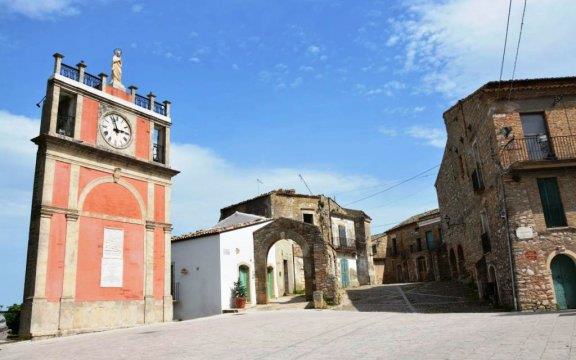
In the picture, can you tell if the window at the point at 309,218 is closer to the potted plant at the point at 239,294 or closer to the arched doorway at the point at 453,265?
the arched doorway at the point at 453,265

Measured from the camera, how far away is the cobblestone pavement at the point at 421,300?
56.6 feet

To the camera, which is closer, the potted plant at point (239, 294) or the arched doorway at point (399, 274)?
the potted plant at point (239, 294)

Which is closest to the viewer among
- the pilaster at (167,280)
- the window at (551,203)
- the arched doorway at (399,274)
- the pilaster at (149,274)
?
the window at (551,203)

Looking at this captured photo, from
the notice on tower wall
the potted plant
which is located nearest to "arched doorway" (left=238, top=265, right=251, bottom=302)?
the potted plant

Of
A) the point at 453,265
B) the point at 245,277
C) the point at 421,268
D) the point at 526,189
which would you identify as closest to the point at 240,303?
the point at 245,277

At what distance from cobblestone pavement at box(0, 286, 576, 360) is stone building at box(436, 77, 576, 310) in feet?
12.5

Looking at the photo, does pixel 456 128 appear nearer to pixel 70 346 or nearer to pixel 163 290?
pixel 163 290

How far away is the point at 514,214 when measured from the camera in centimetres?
1595

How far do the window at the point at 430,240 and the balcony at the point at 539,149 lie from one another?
26.7m

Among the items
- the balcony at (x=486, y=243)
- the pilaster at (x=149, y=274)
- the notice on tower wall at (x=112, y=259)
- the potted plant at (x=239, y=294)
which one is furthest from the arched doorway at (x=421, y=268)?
the notice on tower wall at (x=112, y=259)

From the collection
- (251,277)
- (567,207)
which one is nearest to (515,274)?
(567,207)

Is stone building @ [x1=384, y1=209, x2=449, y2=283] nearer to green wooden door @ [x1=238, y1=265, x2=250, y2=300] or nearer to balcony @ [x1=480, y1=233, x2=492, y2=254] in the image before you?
balcony @ [x1=480, y1=233, x2=492, y2=254]

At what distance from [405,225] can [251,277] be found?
91.8ft

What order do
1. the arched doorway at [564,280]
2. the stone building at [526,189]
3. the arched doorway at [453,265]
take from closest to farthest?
the arched doorway at [564,280] < the stone building at [526,189] < the arched doorway at [453,265]
